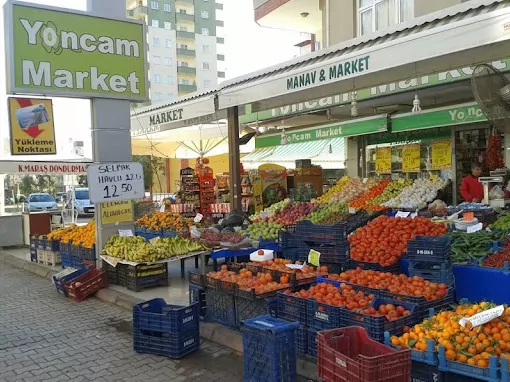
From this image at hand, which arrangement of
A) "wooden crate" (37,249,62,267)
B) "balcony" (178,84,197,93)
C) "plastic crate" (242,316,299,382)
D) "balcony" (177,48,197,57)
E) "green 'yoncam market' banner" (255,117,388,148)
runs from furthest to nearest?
1. "balcony" (177,48,197,57)
2. "balcony" (178,84,197,93)
3. "green 'yoncam market' banner" (255,117,388,148)
4. "wooden crate" (37,249,62,267)
5. "plastic crate" (242,316,299,382)

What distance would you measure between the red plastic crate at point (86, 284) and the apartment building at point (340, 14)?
27.5 feet

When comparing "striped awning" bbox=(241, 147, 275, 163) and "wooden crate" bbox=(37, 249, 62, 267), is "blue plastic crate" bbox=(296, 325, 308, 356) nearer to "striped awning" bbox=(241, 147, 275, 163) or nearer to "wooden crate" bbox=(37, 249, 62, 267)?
"wooden crate" bbox=(37, 249, 62, 267)

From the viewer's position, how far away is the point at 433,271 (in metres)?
5.98

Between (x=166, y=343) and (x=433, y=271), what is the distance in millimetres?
3286

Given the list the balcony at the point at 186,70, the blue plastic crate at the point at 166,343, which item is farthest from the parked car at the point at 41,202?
the balcony at the point at 186,70

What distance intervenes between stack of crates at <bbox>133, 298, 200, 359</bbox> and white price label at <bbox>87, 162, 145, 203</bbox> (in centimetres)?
315

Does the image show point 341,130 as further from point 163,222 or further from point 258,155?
point 258,155

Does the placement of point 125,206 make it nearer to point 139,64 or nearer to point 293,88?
point 139,64

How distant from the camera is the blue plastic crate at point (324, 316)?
4.77 meters

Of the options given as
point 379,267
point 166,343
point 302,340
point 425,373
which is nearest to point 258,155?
point 379,267

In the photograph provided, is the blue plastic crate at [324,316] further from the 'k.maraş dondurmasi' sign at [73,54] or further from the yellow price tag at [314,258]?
the 'k.maraş dondurmasi' sign at [73,54]

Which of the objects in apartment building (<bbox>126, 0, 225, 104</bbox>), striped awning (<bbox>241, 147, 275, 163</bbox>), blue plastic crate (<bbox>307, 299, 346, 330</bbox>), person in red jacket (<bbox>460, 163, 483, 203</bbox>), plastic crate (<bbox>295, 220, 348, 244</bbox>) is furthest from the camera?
apartment building (<bbox>126, 0, 225, 104</bbox>)

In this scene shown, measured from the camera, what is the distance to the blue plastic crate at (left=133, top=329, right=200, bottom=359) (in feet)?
18.3

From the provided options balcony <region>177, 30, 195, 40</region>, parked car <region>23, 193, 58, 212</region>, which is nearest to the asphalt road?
parked car <region>23, 193, 58, 212</region>
